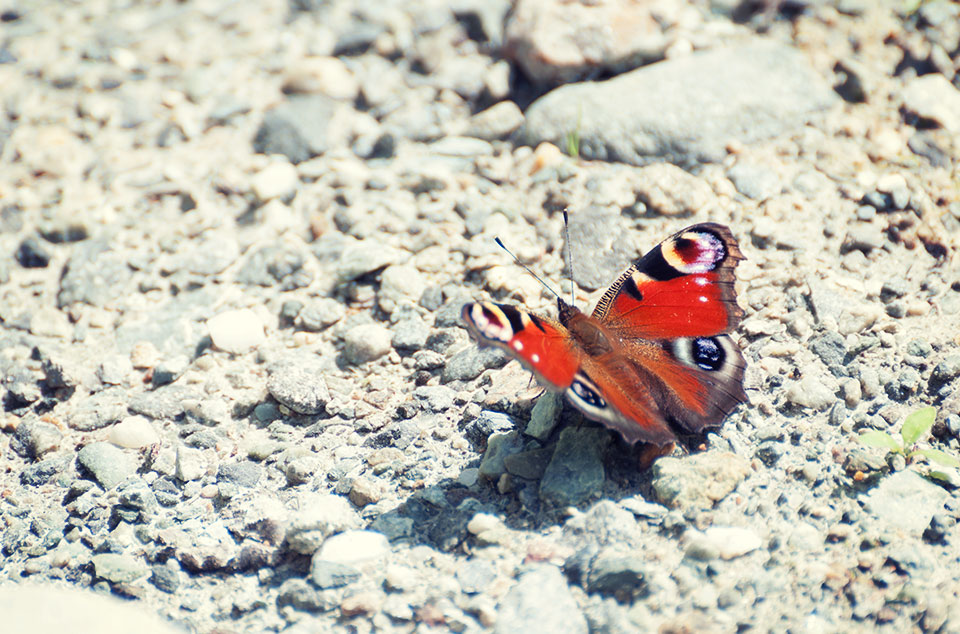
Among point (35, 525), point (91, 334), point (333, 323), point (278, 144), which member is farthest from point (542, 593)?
point (278, 144)

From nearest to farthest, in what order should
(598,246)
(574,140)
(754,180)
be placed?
1. (598,246)
2. (754,180)
3. (574,140)

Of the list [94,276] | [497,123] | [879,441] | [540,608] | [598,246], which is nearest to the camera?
[540,608]

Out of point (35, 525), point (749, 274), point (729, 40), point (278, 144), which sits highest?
point (729, 40)

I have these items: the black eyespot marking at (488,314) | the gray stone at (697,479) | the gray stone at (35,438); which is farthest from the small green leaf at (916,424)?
the gray stone at (35,438)

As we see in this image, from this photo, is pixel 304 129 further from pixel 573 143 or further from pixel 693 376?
pixel 693 376

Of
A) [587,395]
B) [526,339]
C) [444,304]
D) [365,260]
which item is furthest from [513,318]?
[365,260]

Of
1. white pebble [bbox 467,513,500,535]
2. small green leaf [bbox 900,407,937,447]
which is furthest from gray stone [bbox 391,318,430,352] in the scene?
small green leaf [bbox 900,407,937,447]

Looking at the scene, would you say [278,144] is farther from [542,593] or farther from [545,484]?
[542,593]
